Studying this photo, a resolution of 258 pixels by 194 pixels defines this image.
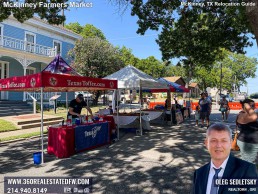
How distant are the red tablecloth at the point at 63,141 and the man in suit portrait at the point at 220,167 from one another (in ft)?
19.4

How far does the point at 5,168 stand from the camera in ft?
20.6

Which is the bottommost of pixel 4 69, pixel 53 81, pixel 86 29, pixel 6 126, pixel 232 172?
pixel 6 126

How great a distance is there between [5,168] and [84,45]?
74.9 feet

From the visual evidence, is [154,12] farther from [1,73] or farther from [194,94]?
[194,94]

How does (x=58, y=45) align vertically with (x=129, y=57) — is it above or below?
below

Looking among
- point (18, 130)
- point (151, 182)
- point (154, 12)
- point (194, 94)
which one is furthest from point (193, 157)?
point (194, 94)

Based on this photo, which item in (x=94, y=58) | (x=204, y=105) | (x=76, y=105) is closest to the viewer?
(x=76, y=105)

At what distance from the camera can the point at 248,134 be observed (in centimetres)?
470

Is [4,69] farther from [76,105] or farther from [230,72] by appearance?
[230,72]

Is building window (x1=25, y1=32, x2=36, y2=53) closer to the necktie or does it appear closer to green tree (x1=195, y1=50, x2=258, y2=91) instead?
the necktie

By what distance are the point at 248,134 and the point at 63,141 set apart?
512 cm

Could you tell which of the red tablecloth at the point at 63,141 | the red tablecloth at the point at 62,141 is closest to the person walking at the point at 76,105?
the red tablecloth at the point at 62,141

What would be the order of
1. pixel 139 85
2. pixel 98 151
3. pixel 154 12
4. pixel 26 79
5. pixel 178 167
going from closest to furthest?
pixel 178 167, pixel 26 79, pixel 98 151, pixel 139 85, pixel 154 12

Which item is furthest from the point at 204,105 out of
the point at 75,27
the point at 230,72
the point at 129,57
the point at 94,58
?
the point at 230,72
